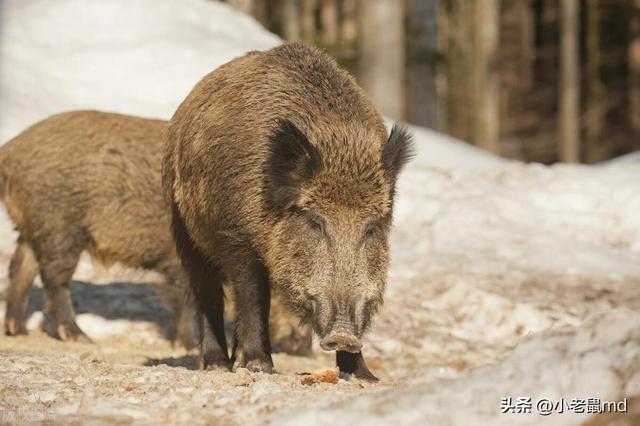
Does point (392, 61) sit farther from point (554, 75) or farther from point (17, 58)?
point (554, 75)

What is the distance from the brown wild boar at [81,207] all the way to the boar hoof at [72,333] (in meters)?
0.02

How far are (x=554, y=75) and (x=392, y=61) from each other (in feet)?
51.9

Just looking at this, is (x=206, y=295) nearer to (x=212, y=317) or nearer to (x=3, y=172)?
(x=212, y=317)

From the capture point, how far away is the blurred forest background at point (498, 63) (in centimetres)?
1716

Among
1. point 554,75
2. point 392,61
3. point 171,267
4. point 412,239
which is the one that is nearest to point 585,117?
point 554,75

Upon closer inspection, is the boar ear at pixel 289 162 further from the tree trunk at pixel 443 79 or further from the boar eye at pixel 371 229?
the tree trunk at pixel 443 79

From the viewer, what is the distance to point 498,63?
27.3m

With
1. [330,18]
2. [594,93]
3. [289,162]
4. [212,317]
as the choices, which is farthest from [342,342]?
[330,18]

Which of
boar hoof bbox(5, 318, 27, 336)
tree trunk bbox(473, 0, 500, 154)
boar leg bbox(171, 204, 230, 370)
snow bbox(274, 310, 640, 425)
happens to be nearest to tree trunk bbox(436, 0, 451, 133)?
tree trunk bbox(473, 0, 500, 154)

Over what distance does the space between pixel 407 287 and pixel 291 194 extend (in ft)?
13.5

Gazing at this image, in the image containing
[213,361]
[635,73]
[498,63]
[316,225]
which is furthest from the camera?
[498,63]

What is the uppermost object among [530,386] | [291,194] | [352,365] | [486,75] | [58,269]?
[291,194]

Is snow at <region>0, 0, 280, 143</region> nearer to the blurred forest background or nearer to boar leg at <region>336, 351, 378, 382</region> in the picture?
the blurred forest background

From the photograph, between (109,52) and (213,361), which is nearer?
(213,361)
